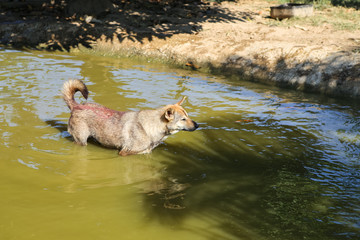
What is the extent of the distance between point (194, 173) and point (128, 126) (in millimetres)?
1513

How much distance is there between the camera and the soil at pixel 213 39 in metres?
13.2

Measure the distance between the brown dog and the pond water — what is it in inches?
8.7

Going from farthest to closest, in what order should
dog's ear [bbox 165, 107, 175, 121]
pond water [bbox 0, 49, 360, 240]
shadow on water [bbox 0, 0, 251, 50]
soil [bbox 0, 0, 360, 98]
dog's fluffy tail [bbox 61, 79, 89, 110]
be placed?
shadow on water [bbox 0, 0, 251, 50] < soil [bbox 0, 0, 360, 98] < dog's fluffy tail [bbox 61, 79, 89, 110] < dog's ear [bbox 165, 107, 175, 121] < pond water [bbox 0, 49, 360, 240]

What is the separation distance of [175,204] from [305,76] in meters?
8.50

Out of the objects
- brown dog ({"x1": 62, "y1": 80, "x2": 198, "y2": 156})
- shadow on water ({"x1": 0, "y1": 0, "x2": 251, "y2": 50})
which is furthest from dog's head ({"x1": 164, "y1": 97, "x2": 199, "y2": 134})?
shadow on water ({"x1": 0, "y1": 0, "x2": 251, "y2": 50})

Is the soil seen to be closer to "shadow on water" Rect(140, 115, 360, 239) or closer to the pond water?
the pond water

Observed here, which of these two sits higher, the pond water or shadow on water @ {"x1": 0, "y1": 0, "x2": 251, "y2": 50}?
shadow on water @ {"x1": 0, "y1": 0, "x2": 251, "y2": 50}

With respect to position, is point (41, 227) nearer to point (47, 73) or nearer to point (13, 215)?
point (13, 215)

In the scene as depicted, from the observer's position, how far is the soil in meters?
13.2

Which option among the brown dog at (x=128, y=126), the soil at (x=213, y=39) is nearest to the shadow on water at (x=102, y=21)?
the soil at (x=213, y=39)

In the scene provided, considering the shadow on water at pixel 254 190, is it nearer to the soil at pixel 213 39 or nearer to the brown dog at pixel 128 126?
the brown dog at pixel 128 126

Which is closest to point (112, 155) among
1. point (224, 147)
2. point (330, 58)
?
point (224, 147)

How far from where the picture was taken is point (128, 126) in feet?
25.3

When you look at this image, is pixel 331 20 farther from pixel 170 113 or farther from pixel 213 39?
pixel 170 113
